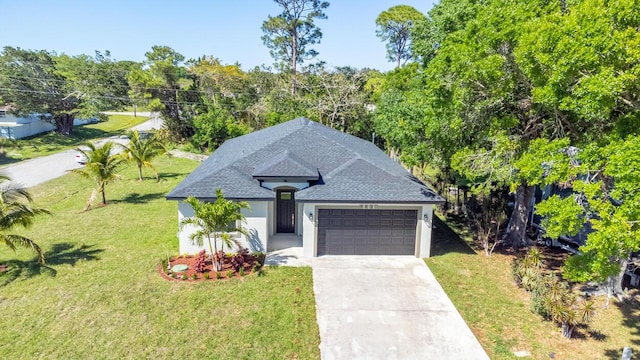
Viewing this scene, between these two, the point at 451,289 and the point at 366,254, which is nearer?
the point at 451,289

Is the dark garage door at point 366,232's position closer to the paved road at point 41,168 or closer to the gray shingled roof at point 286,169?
the gray shingled roof at point 286,169

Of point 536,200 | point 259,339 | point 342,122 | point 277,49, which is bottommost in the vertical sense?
point 259,339

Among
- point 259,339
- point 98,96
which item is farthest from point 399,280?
point 98,96

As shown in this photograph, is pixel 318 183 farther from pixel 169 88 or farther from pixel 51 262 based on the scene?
pixel 169 88

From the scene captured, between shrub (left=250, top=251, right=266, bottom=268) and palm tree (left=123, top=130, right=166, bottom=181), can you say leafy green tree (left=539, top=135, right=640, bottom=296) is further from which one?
palm tree (left=123, top=130, right=166, bottom=181)

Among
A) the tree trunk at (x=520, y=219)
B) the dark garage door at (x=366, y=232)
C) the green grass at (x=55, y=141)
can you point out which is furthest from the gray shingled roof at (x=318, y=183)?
the green grass at (x=55, y=141)

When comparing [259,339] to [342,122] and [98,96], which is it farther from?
[98,96]

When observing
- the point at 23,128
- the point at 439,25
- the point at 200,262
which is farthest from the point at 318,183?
the point at 23,128
